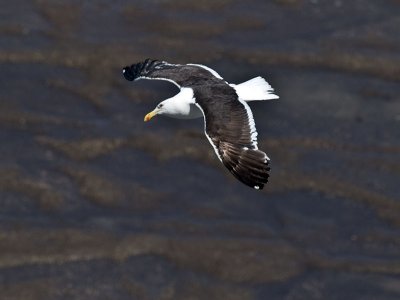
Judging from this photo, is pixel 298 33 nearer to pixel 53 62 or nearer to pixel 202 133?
pixel 202 133

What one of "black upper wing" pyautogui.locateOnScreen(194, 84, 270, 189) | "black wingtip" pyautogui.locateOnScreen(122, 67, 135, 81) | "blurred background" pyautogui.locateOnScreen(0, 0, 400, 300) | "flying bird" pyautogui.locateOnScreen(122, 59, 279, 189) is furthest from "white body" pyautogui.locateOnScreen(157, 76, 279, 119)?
"blurred background" pyautogui.locateOnScreen(0, 0, 400, 300)

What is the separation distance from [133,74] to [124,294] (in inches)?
340

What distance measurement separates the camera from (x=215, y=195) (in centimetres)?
3784

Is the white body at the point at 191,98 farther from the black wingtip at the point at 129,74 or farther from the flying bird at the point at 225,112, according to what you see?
the black wingtip at the point at 129,74

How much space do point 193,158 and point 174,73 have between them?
9872 millimetres

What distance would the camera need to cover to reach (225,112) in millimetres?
25062

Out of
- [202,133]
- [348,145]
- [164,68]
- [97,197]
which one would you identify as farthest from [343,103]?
[164,68]

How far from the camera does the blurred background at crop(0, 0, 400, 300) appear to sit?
1419 inches

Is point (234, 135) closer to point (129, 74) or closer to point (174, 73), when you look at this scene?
point (174, 73)

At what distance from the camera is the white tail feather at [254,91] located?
26.5 m

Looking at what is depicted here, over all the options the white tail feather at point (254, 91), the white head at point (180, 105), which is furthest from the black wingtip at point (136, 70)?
the white tail feather at point (254, 91)

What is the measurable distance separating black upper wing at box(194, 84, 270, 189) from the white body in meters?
0.28

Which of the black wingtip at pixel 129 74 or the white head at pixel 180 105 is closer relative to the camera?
the white head at pixel 180 105

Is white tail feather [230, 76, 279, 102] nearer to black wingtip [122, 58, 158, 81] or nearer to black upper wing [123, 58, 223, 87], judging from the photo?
black upper wing [123, 58, 223, 87]
